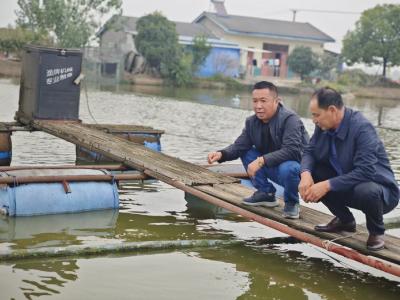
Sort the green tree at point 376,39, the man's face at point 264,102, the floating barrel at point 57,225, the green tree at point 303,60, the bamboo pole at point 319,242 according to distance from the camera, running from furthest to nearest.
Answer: the green tree at point 303,60 → the green tree at point 376,39 → the floating barrel at point 57,225 → the man's face at point 264,102 → the bamboo pole at point 319,242

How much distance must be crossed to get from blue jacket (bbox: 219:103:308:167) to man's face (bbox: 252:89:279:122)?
0.10 metres

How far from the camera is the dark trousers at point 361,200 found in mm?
4844

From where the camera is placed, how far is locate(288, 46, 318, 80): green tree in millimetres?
45281

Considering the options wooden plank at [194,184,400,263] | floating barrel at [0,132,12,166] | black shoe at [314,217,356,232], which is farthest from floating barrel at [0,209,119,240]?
floating barrel at [0,132,12,166]

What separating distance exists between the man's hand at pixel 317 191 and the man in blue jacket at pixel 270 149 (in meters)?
0.74

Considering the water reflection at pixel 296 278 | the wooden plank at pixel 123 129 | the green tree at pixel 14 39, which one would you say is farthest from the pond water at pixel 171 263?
the green tree at pixel 14 39

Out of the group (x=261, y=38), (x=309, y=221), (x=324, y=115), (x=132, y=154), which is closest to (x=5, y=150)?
(x=132, y=154)

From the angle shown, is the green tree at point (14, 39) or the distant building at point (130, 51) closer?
the green tree at point (14, 39)

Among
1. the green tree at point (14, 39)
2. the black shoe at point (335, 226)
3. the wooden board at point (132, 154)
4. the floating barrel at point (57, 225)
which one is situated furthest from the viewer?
the green tree at point (14, 39)

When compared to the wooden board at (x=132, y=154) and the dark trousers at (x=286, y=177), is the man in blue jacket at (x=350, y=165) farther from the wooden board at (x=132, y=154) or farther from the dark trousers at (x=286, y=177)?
the wooden board at (x=132, y=154)

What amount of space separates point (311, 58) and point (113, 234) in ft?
133

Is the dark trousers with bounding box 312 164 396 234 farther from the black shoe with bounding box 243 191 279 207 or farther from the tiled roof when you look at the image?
the tiled roof

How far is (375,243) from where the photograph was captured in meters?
5.00

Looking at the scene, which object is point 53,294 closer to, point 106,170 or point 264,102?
point 264,102
